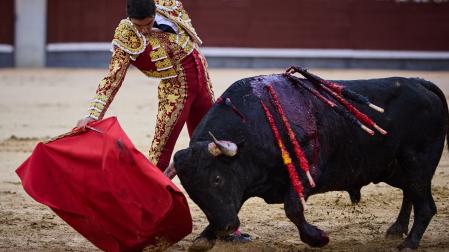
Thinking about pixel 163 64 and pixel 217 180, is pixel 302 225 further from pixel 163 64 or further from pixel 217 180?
pixel 163 64

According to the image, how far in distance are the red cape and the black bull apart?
0.48 ft

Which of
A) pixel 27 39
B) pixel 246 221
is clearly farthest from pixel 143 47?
pixel 27 39

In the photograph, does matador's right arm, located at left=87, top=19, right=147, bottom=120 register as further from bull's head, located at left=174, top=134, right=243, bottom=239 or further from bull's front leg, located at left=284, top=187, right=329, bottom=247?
bull's front leg, located at left=284, top=187, right=329, bottom=247

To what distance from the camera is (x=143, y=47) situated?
348 cm

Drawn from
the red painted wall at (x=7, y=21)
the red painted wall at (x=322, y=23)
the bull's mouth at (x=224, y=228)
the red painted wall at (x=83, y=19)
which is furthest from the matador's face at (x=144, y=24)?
the red painted wall at (x=7, y=21)

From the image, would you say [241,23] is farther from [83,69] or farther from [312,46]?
[83,69]

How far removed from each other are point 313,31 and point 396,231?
9.59 meters

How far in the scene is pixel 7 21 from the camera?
13680 millimetres

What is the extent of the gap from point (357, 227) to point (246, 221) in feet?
1.77

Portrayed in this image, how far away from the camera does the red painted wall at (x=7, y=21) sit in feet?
44.7

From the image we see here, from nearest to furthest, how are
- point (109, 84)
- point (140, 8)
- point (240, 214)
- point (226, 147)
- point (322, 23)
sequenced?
1. point (226, 147)
2. point (140, 8)
3. point (109, 84)
4. point (240, 214)
5. point (322, 23)

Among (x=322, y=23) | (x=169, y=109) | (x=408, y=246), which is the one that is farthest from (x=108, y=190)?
(x=322, y=23)

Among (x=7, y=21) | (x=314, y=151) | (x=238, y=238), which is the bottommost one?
(x=7, y=21)

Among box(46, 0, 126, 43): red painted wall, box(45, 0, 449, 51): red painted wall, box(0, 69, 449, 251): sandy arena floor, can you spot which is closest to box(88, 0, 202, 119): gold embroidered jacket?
box(0, 69, 449, 251): sandy arena floor
